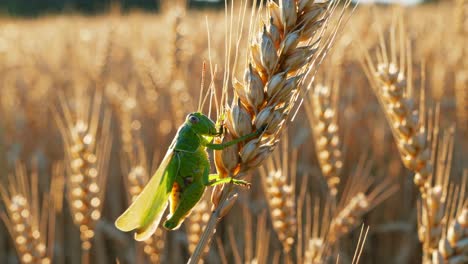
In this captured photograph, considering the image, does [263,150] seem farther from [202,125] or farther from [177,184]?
[177,184]

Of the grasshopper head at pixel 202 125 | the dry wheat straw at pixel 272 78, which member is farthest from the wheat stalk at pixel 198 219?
the dry wheat straw at pixel 272 78

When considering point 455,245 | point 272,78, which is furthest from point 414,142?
point 272,78

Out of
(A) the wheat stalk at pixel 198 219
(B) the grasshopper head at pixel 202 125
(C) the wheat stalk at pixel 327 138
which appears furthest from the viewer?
(C) the wheat stalk at pixel 327 138

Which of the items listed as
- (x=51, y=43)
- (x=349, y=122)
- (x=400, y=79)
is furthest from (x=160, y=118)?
(x=51, y=43)

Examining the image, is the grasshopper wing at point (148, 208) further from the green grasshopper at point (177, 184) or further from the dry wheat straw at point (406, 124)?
→ the dry wheat straw at point (406, 124)

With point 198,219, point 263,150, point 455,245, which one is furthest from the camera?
point 198,219

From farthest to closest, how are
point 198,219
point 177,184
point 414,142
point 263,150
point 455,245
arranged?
point 198,219 < point 414,142 < point 455,245 < point 177,184 < point 263,150
